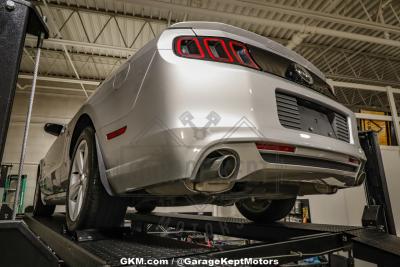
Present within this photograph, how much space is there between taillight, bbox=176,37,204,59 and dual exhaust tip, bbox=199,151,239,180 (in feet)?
1.58

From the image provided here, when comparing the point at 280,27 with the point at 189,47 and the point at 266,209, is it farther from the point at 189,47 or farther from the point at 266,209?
the point at 189,47

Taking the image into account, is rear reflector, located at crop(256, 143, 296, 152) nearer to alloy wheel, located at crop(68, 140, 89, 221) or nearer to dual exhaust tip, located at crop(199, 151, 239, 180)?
dual exhaust tip, located at crop(199, 151, 239, 180)

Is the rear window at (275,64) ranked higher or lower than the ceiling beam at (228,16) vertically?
lower

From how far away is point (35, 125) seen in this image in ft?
32.9

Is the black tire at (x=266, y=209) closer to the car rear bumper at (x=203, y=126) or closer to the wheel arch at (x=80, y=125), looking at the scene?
the car rear bumper at (x=203, y=126)

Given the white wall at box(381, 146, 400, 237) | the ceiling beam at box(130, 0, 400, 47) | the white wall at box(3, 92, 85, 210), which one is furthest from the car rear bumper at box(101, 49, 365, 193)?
the white wall at box(3, 92, 85, 210)

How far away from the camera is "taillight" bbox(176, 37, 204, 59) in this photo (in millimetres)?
1367

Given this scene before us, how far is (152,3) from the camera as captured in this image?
4.79 meters

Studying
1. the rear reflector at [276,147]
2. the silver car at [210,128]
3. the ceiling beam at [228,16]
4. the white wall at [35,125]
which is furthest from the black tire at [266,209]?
the white wall at [35,125]

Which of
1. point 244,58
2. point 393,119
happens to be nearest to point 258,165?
point 244,58

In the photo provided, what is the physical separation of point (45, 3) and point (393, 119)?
8.12 m

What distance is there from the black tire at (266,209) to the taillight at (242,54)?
4.45ft

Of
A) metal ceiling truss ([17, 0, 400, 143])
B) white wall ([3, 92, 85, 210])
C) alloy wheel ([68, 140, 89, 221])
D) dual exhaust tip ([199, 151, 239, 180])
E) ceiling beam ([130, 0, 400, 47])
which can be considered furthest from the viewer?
white wall ([3, 92, 85, 210])

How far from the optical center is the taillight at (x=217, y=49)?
1386mm
